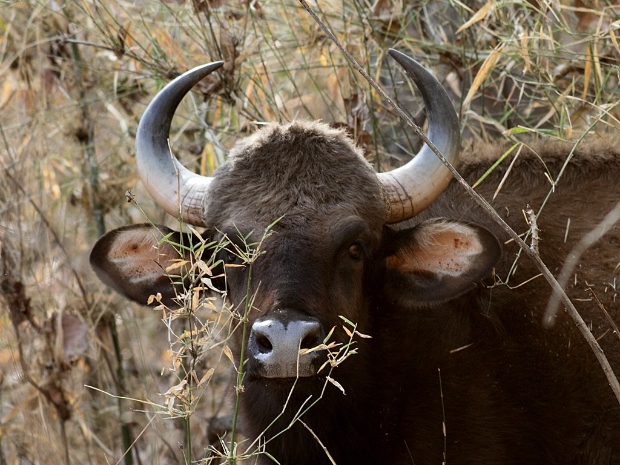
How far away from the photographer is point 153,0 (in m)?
7.39

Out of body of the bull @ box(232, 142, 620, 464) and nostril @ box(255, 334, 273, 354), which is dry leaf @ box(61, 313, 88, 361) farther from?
nostril @ box(255, 334, 273, 354)

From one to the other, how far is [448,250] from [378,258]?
40 centimetres

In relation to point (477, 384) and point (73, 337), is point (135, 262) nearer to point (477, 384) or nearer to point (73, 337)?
point (73, 337)

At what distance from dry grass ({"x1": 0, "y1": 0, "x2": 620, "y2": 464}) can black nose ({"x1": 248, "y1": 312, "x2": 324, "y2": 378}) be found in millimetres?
2726

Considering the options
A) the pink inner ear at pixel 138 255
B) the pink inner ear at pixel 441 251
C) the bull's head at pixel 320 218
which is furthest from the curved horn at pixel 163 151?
the pink inner ear at pixel 441 251

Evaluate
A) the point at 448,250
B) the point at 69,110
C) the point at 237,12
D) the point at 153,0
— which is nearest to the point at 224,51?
the point at 237,12

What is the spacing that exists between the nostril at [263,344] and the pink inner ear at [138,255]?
1292 millimetres

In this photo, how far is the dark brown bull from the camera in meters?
4.75

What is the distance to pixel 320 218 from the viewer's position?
15.0ft

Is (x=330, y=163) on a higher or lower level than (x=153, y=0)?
lower

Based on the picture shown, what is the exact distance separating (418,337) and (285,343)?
1.42 metres

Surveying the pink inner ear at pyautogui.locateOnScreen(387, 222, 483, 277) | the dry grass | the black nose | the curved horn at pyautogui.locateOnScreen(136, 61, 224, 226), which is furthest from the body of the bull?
the dry grass

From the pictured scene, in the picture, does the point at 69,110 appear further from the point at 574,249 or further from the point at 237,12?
the point at 574,249

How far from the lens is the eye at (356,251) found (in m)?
4.70
